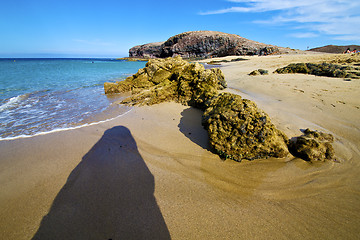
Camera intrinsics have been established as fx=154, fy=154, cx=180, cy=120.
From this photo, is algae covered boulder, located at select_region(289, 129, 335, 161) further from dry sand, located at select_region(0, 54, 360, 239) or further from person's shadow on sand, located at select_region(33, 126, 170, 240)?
person's shadow on sand, located at select_region(33, 126, 170, 240)

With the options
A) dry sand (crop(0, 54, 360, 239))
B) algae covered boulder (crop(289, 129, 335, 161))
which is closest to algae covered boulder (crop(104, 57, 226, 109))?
dry sand (crop(0, 54, 360, 239))

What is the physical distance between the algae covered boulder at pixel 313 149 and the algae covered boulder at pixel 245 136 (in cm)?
19

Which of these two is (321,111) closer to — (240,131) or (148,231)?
(240,131)

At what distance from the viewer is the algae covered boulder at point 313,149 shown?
257cm

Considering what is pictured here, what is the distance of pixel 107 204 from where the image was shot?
2008 mm

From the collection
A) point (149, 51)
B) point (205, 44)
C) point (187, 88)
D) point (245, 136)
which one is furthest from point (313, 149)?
point (149, 51)

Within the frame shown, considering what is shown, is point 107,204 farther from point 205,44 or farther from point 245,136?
point 205,44

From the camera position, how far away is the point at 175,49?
209 feet

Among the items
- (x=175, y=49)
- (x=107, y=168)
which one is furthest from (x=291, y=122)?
(x=175, y=49)

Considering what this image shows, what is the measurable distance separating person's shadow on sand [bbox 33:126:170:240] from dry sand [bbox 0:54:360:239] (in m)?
0.01

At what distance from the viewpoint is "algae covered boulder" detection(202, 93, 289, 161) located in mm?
2635

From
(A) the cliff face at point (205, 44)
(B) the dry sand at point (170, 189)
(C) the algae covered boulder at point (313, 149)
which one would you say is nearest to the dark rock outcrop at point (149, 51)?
(A) the cliff face at point (205, 44)

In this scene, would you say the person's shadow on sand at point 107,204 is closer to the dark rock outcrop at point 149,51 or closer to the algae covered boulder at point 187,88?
the algae covered boulder at point 187,88

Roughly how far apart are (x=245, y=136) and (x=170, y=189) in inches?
59.4
